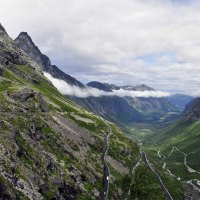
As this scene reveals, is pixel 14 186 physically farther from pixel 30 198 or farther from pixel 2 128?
pixel 2 128

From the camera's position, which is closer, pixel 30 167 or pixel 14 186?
pixel 14 186

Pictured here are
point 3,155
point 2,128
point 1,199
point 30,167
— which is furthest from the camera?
point 2,128

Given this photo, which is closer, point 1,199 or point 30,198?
point 1,199

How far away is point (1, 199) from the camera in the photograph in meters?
149

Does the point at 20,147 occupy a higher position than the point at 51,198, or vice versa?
the point at 20,147

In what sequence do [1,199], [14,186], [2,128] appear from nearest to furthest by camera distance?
[1,199], [14,186], [2,128]

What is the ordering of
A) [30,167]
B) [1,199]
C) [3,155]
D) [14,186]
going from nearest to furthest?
[1,199], [14,186], [3,155], [30,167]

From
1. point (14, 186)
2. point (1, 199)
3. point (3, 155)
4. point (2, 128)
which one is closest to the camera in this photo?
point (1, 199)

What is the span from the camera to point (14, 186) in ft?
521

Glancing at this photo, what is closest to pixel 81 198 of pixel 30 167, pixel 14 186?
pixel 30 167

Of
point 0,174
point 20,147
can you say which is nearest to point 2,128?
point 20,147

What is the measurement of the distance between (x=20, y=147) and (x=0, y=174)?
120 feet

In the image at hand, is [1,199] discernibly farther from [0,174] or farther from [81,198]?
[81,198]

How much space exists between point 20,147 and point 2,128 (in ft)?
47.3
